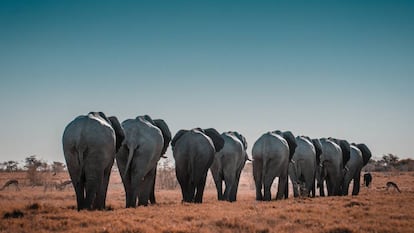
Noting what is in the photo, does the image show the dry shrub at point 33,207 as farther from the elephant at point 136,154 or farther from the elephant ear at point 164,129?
the elephant ear at point 164,129

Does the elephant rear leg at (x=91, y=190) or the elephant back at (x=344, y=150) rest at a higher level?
the elephant back at (x=344, y=150)

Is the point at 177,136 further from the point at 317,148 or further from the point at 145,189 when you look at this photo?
the point at 317,148

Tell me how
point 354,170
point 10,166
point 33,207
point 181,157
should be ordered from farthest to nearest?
1. point 10,166
2. point 354,170
3. point 181,157
4. point 33,207

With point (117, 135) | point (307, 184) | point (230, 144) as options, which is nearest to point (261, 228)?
point (117, 135)

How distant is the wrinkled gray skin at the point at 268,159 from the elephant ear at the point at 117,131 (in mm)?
8771

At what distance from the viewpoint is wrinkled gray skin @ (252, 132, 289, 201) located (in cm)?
2158

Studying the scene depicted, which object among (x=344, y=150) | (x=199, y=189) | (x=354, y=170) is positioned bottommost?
(x=199, y=189)

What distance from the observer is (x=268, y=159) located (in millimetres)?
21625

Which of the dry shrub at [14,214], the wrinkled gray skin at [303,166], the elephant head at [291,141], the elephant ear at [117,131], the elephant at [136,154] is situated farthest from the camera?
the wrinkled gray skin at [303,166]

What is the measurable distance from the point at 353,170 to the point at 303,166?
7139 millimetres

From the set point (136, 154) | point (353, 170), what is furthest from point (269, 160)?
point (353, 170)

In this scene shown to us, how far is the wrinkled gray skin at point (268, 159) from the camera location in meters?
21.6

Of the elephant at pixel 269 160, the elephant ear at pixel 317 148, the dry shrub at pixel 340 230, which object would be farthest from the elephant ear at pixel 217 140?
the dry shrub at pixel 340 230

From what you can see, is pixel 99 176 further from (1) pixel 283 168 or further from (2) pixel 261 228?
(1) pixel 283 168
